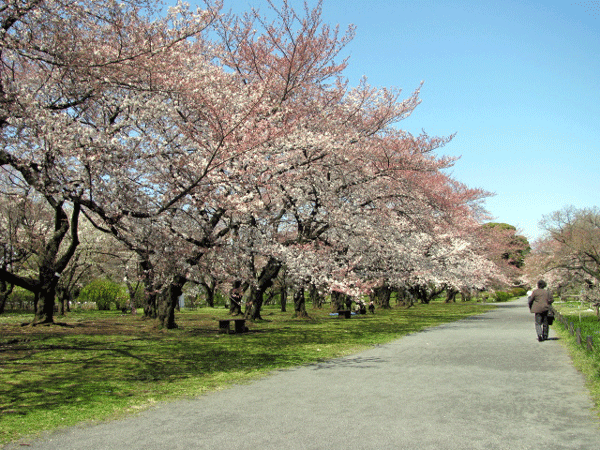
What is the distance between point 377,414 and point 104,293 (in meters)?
39.6

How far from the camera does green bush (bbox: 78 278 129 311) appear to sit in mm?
40934

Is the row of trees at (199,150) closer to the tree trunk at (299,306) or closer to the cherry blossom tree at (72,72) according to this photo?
the cherry blossom tree at (72,72)

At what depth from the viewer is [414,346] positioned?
45.7ft

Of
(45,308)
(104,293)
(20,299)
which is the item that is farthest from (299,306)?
(20,299)

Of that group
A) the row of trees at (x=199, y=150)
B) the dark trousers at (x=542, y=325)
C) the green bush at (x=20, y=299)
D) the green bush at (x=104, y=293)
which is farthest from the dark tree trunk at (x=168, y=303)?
the green bush at (x=20, y=299)

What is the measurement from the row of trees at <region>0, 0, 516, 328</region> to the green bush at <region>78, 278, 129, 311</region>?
13.7 m

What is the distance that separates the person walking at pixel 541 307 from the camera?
1456cm

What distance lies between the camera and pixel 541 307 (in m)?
14.6

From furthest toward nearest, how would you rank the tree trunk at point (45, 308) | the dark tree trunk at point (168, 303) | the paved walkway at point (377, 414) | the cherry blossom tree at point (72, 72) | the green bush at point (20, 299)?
the green bush at point (20, 299) → the tree trunk at point (45, 308) → the dark tree trunk at point (168, 303) → the cherry blossom tree at point (72, 72) → the paved walkway at point (377, 414)

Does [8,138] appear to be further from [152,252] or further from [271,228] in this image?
[271,228]

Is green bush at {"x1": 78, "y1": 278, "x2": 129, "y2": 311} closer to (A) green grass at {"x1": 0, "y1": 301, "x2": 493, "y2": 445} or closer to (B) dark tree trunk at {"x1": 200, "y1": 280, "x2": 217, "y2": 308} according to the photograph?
(B) dark tree trunk at {"x1": 200, "y1": 280, "x2": 217, "y2": 308}

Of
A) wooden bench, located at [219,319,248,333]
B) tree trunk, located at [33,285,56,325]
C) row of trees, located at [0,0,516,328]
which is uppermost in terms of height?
row of trees, located at [0,0,516,328]

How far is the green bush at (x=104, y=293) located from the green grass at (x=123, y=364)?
22.4 metres

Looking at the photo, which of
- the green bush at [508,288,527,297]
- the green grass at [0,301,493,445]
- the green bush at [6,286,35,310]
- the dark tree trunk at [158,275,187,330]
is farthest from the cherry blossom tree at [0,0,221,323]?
the green bush at [508,288,527,297]
